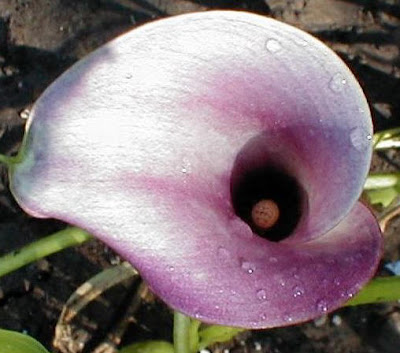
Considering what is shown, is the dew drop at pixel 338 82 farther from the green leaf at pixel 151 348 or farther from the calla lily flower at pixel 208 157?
the green leaf at pixel 151 348

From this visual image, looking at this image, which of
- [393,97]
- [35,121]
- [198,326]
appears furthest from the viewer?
[393,97]

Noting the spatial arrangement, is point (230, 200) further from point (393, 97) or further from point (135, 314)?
point (393, 97)

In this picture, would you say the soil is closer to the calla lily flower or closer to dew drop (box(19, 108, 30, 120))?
dew drop (box(19, 108, 30, 120))

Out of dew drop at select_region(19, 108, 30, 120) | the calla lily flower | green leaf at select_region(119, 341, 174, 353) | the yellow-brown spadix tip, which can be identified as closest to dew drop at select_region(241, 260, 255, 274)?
the calla lily flower

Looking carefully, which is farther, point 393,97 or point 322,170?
point 393,97

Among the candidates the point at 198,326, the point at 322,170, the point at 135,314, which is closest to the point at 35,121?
the point at 322,170

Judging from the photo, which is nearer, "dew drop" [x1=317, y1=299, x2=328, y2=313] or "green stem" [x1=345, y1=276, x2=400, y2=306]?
"dew drop" [x1=317, y1=299, x2=328, y2=313]
